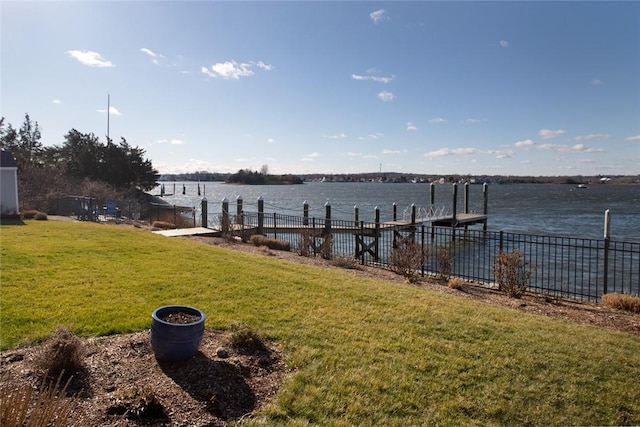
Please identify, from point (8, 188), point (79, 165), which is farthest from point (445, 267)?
point (79, 165)

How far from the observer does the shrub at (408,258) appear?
38.3 ft

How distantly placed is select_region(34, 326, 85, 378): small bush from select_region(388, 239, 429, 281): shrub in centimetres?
841

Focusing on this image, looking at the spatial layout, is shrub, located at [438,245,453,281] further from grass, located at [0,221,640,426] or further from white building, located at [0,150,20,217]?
white building, located at [0,150,20,217]

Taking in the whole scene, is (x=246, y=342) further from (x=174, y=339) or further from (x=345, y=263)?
(x=345, y=263)

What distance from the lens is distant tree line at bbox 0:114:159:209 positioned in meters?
28.0

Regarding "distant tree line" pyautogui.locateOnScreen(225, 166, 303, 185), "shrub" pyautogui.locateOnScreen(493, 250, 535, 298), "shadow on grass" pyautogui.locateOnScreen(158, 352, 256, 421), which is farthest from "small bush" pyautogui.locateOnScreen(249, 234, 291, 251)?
"distant tree line" pyautogui.locateOnScreen(225, 166, 303, 185)

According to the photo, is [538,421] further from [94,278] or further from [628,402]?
[94,278]

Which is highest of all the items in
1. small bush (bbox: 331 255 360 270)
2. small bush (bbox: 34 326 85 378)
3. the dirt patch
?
small bush (bbox: 34 326 85 378)

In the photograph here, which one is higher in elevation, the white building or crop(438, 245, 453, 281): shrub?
the white building

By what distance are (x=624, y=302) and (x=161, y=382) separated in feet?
28.7

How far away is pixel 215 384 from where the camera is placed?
4.24 meters

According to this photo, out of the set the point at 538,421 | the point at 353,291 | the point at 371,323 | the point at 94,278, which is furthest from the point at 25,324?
the point at 538,421

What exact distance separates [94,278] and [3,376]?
385 centimetres

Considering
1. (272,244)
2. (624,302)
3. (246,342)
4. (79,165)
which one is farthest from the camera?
(79,165)
